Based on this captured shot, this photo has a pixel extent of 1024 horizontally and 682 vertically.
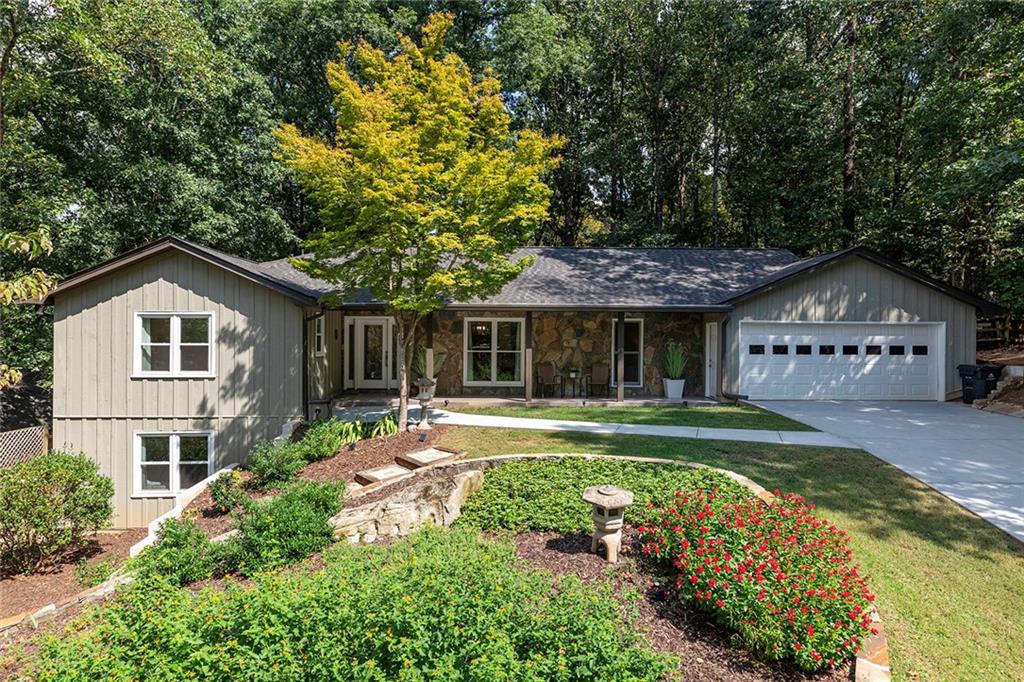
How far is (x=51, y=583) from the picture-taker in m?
7.17

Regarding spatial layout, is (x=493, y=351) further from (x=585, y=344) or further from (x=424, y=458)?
(x=424, y=458)

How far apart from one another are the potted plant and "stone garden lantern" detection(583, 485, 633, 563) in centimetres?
957

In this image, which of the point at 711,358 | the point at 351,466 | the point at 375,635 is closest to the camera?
the point at 375,635

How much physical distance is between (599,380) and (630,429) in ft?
13.8

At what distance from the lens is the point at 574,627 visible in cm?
A: 273

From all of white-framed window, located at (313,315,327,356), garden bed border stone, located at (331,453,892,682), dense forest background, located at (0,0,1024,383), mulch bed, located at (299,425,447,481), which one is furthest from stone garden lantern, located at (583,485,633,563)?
dense forest background, located at (0,0,1024,383)

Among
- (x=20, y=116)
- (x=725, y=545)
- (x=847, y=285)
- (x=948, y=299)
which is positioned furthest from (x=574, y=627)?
(x=20, y=116)

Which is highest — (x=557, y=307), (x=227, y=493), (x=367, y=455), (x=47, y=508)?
(x=557, y=307)

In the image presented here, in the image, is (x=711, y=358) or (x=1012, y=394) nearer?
(x=1012, y=394)

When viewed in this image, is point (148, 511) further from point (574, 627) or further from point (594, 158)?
point (594, 158)

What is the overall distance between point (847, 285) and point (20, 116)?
23648mm

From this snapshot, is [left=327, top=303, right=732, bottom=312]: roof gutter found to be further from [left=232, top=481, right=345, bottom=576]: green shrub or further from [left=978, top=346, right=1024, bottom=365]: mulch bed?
[left=978, top=346, right=1024, bottom=365]: mulch bed

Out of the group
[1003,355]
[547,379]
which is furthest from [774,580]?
[1003,355]

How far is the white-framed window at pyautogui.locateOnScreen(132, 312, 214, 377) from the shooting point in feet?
33.6
